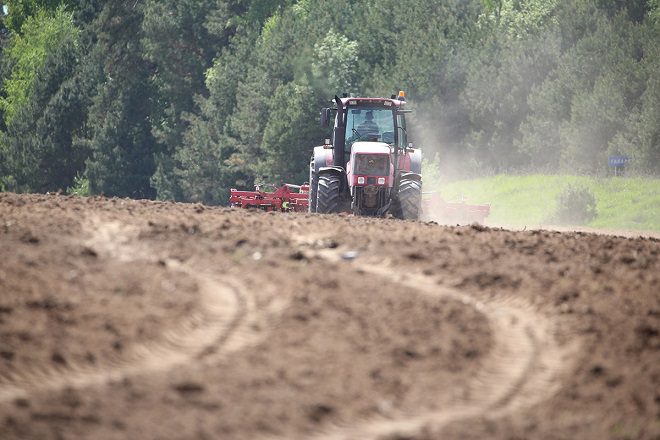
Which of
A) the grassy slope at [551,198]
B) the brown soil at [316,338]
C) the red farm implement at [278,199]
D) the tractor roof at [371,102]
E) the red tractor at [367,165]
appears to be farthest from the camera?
the grassy slope at [551,198]

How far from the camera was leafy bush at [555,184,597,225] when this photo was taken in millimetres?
42250

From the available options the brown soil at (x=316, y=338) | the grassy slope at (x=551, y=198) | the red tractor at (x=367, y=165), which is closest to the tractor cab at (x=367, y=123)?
the red tractor at (x=367, y=165)

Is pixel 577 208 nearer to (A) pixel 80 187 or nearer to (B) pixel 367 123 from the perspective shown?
(B) pixel 367 123

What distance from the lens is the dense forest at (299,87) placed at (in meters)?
56.9

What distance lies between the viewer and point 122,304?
11.8 meters

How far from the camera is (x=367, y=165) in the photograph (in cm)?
2489

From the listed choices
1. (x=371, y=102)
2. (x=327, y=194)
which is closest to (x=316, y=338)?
(x=327, y=194)

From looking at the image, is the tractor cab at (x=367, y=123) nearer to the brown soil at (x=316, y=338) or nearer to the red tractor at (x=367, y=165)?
the red tractor at (x=367, y=165)

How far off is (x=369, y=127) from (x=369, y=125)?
4 cm

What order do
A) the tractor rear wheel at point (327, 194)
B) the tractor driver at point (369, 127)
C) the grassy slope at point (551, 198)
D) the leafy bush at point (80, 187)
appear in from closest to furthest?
the tractor rear wheel at point (327, 194)
the tractor driver at point (369, 127)
the grassy slope at point (551, 198)
the leafy bush at point (80, 187)

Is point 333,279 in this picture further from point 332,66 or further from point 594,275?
point 332,66

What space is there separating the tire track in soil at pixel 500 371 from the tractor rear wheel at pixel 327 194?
37.8 feet

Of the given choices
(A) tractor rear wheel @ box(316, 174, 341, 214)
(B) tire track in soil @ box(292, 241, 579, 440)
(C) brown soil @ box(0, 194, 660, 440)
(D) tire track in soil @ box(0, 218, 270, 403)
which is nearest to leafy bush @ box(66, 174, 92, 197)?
(A) tractor rear wheel @ box(316, 174, 341, 214)

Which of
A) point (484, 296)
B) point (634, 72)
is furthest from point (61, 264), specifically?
point (634, 72)
